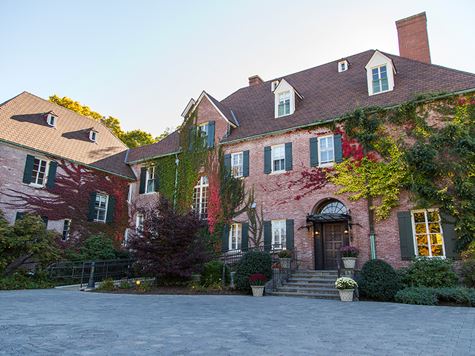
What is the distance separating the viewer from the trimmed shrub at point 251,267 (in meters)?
12.7

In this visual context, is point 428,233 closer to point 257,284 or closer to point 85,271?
point 257,284

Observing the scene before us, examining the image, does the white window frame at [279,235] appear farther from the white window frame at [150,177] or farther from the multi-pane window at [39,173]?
the multi-pane window at [39,173]

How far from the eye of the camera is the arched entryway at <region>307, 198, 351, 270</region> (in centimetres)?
1495

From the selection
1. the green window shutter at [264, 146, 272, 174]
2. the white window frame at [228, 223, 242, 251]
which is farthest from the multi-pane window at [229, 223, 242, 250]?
the green window shutter at [264, 146, 272, 174]

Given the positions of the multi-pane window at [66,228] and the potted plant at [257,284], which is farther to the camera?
the multi-pane window at [66,228]

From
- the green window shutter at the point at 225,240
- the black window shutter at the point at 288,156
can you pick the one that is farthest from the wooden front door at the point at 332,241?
the green window shutter at the point at 225,240

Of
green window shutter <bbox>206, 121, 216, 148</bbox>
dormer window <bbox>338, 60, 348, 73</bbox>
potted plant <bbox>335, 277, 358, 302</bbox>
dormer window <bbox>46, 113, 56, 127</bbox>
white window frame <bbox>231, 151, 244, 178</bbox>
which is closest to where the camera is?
potted plant <bbox>335, 277, 358, 302</bbox>

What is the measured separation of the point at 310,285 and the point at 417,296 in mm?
3710

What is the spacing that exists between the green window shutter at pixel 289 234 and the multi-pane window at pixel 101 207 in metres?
11.7

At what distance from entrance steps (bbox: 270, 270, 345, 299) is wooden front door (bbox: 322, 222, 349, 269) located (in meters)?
1.52

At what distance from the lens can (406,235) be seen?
43.0ft

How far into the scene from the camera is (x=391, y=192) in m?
13.5

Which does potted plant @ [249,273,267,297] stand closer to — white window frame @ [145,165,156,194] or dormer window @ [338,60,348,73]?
white window frame @ [145,165,156,194]

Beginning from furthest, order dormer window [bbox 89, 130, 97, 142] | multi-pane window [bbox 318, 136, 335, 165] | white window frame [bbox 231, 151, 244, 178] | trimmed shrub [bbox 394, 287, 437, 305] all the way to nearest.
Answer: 1. dormer window [bbox 89, 130, 97, 142]
2. white window frame [bbox 231, 151, 244, 178]
3. multi-pane window [bbox 318, 136, 335, 165]
4. trimmed shrub [bbox 394, 287, 437, 305]
